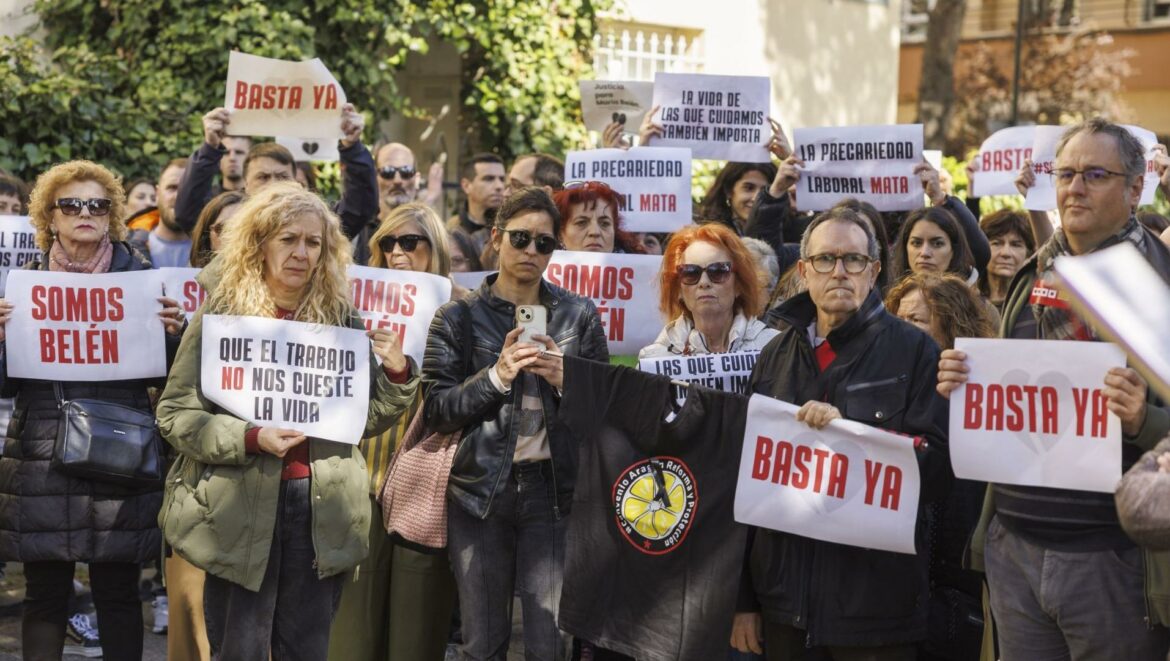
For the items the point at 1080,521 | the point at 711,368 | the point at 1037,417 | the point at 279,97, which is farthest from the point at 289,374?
→ the point at 279,97

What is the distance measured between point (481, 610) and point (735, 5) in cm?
1424

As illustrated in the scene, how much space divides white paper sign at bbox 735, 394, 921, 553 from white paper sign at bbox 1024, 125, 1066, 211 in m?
2.18

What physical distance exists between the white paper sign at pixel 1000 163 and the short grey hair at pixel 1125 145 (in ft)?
14.2

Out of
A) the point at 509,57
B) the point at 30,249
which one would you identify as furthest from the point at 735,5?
the point at 30,249

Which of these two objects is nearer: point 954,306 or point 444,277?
point 954,306

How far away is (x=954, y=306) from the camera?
5.80 m

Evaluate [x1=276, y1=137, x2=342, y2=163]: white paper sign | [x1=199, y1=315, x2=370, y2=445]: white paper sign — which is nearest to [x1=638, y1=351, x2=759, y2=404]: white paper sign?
[x1=199, y1=315, x2=370, y2=445]: white paper sign

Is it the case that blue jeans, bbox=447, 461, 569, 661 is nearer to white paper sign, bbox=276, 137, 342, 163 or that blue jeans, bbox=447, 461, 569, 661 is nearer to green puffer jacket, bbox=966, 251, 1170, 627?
green puffer jacket, bbox=966, 251, 1170, 627

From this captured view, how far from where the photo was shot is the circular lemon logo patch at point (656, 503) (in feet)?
17.5

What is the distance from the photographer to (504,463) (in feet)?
17.8

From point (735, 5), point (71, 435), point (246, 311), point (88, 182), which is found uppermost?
point (735, 5)

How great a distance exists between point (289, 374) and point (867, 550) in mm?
2059

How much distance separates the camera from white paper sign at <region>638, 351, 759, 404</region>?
5668 mm

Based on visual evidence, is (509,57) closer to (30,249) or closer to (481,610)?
(30,249)
